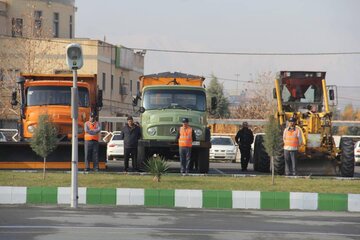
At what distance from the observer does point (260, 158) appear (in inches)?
1271

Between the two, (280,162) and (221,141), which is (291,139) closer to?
(280,162)

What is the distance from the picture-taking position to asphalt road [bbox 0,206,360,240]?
14.8 m

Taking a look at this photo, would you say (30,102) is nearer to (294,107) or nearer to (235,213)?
(294,107)

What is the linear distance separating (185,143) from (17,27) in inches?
1598

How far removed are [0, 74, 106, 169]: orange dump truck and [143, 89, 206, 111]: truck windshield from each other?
199 centimetres

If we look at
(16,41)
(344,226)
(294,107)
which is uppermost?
(16,41)

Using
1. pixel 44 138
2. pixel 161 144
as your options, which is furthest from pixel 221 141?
pixel 44 138

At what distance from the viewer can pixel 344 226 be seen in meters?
17.2

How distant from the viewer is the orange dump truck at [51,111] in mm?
29594

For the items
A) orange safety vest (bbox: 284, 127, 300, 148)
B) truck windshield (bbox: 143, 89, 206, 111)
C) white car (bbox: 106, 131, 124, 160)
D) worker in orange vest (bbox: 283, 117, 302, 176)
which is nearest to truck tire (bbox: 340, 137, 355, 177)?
worker in orange vest (bbox: 283, 117, 302, 176)

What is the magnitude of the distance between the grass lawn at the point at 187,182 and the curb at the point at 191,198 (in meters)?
1.86

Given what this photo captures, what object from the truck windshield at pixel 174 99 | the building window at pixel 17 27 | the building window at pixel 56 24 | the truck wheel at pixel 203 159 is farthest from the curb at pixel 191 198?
the building window at pixel 56 24

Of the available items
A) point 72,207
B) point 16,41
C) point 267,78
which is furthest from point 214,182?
point 267,78

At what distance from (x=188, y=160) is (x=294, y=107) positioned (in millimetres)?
4739
